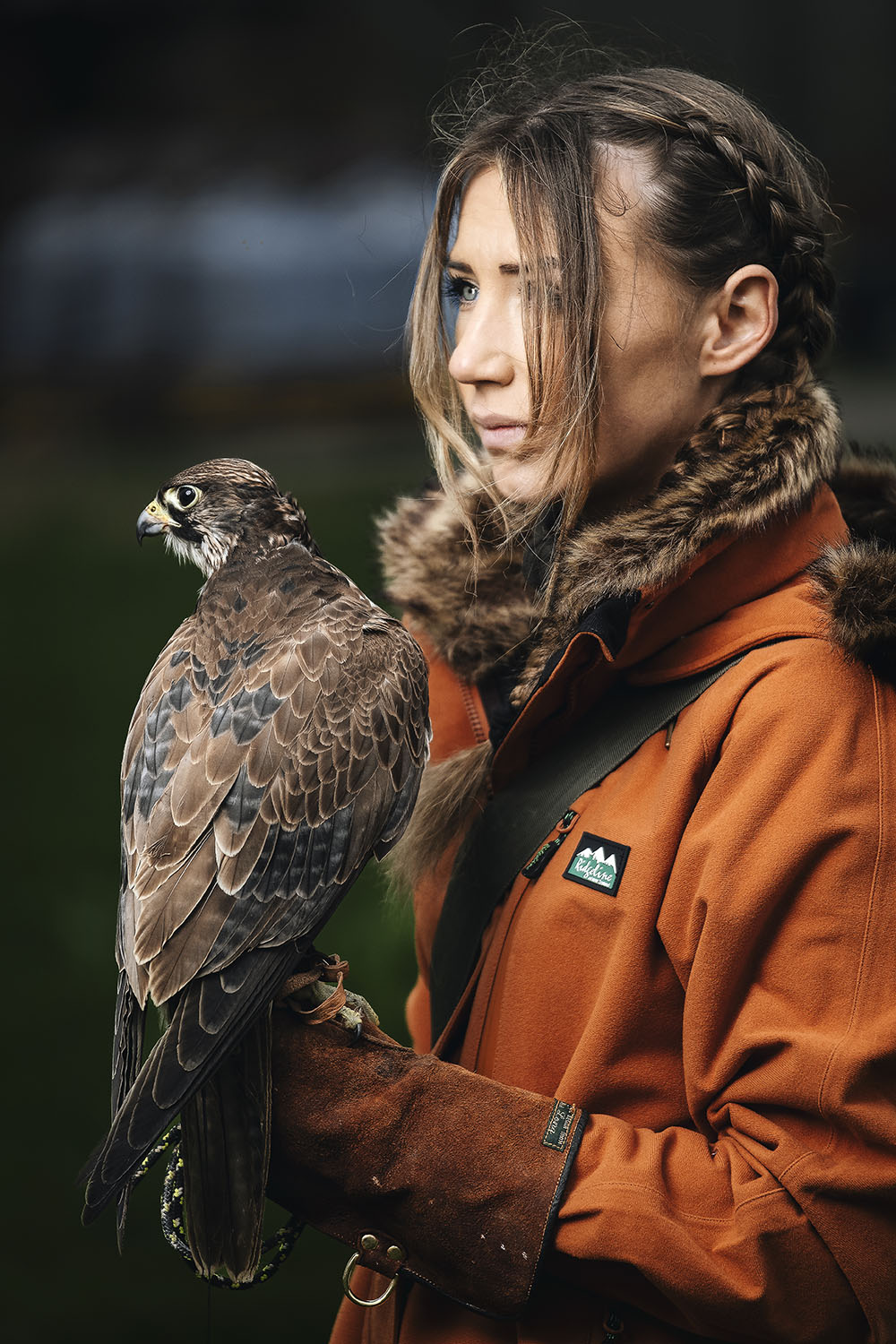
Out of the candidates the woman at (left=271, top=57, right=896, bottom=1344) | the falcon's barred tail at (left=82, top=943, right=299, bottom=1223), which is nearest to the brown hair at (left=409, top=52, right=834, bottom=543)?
the woman at (left=271, top=57, right=896, bottom=1344)

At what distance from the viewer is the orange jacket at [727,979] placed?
37.8 inches

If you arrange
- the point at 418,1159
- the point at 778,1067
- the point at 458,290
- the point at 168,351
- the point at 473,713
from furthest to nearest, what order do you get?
1. the point at 168,351
2. the point at 473,713
3. the point at 458,290
4. the point at 418,1159
5. the point at 778,1067

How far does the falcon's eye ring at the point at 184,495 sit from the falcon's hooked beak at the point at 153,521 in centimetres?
2

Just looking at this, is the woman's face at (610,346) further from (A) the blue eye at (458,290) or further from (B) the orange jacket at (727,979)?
(B) the orange jacket at (727,979)

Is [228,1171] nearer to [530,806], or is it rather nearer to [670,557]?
[530,806]

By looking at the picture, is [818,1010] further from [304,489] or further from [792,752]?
[304,489]

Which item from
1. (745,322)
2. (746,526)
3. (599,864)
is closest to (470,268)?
(745,322)

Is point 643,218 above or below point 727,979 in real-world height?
above

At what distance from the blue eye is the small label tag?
84cm

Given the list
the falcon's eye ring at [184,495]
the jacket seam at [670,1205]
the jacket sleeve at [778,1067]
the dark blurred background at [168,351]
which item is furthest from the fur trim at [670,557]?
the dark blurred background at [168,351]

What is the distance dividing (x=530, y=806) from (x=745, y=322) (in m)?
0.57

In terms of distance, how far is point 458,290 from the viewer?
4.34 feet

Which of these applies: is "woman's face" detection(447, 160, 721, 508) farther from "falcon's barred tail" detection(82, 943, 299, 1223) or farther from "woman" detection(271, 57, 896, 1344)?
"falcon's barred tail" detection(82, 943, 299, 1223)

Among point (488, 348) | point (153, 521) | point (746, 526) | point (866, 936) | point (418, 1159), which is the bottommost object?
point (418, 1159)
